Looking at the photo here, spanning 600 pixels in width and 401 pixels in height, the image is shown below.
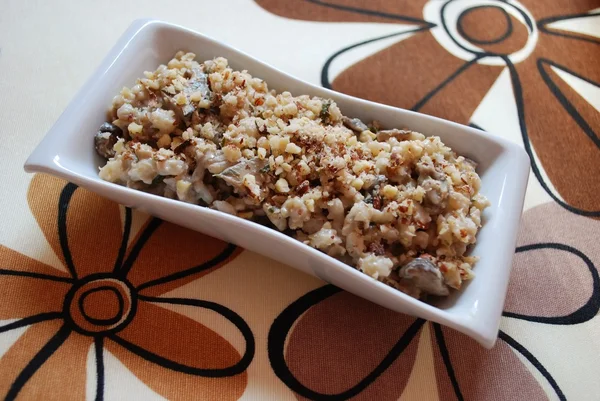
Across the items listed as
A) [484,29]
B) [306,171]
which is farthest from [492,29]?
[306,171]

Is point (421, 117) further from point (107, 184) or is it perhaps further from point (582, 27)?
point (582, 27)

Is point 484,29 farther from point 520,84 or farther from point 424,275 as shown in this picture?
point 424,275

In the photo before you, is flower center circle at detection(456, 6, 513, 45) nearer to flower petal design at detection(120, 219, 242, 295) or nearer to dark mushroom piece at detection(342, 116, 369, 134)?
dark mushroom piece at detection(342, 116, 369, 134)

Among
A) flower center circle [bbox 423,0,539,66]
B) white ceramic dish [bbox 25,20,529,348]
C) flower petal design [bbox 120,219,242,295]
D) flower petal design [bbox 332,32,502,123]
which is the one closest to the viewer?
white ceramic dish [bbox 25,20,529,348]

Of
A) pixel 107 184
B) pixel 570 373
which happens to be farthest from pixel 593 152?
pixel 107 184

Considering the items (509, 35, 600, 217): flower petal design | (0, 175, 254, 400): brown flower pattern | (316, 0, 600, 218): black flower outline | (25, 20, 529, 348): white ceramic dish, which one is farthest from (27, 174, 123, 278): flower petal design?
(509, 35, 600, 217): flower petal design
